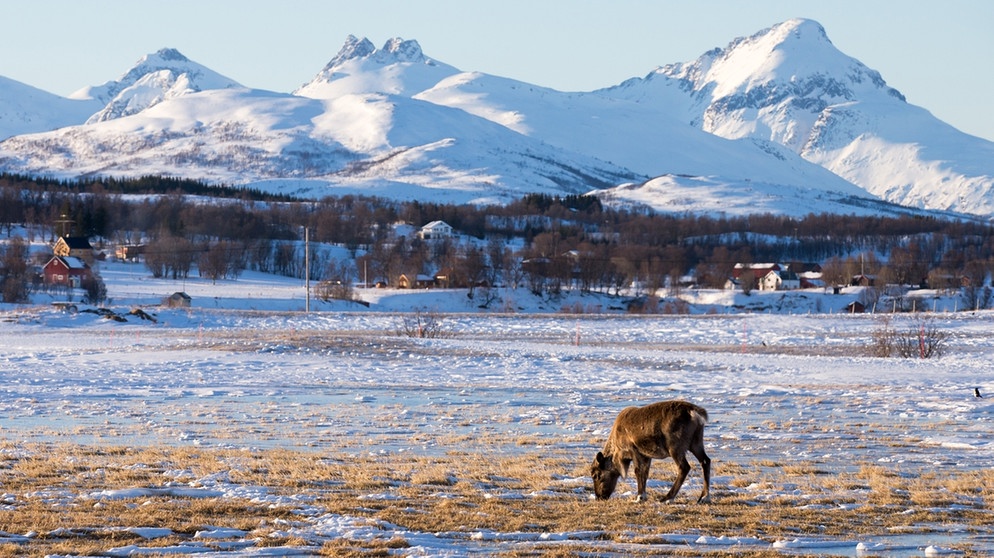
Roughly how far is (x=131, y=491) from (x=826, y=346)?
37.3 metres

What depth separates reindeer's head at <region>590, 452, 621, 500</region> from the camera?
12.3m

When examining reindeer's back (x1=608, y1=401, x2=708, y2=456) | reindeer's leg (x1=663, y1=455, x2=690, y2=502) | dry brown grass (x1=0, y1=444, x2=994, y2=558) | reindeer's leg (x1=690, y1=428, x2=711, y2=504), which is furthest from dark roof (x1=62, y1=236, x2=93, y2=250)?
reindeer's leg (x1=690, y1=428, x2=711, y2=504)

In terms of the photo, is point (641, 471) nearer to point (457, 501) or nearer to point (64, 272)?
point (457, 501)

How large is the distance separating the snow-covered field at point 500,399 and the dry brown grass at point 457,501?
0.70 feet

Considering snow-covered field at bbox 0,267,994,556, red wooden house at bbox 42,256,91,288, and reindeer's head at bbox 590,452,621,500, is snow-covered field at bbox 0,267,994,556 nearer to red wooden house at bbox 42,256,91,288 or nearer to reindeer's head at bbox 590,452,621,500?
reindeer's head at bbox 590,452,621,500

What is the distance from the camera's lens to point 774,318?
67.5 meters

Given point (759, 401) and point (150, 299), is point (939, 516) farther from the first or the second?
point (150, 299)

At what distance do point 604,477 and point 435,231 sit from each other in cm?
15222

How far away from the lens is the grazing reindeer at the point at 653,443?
38.5 feet

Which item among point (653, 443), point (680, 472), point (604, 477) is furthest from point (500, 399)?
point (680, 472)

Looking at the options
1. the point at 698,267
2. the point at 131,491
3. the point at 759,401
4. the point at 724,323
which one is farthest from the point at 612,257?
the point at 131,491

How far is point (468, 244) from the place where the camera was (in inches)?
6137

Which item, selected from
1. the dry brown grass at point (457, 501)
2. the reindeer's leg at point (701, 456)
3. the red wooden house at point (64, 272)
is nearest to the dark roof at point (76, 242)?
the red wooden house at point (64, 272)

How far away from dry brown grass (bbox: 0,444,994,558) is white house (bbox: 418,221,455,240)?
5674 inches
